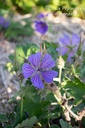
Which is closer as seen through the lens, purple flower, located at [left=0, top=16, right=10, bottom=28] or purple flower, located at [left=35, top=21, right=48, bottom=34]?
purple flower, located at [left=35, top=21, right=48, bottom=34]

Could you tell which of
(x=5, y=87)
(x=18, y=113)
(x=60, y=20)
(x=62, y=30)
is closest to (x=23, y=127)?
(x=18, y=113)

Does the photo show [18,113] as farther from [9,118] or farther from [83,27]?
[83,27]

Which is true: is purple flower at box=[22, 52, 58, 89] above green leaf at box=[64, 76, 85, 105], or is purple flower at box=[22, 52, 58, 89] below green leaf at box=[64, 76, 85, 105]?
above

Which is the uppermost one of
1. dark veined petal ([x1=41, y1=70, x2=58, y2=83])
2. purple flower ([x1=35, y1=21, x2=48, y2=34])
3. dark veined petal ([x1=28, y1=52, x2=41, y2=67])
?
purple flower ([x1=35, y1=21, x2=48, y2=34])

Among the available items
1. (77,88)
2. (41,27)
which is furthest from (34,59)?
(41,27)

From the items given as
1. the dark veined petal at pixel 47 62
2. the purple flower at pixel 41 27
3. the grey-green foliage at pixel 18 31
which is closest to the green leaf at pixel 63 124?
the dark veined petal at pixel 47 62

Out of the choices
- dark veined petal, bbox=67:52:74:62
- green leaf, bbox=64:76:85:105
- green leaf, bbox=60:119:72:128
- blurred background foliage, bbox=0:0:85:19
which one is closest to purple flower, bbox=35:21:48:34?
dark veined petal, bbox=67:52:74:62

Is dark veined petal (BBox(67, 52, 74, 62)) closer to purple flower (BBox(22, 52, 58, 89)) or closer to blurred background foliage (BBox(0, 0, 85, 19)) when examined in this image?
purple flower (BBox(22, 52, 58, 89))

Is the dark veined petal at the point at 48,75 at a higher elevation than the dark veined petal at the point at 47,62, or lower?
lower

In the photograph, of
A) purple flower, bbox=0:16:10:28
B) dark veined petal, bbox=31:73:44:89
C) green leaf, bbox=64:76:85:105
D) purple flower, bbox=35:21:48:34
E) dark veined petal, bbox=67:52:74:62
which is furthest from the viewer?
purple flower, bbox=0:16:10:28

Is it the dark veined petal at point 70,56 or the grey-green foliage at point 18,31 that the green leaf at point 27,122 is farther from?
the grey-green foliage at point 18,31
